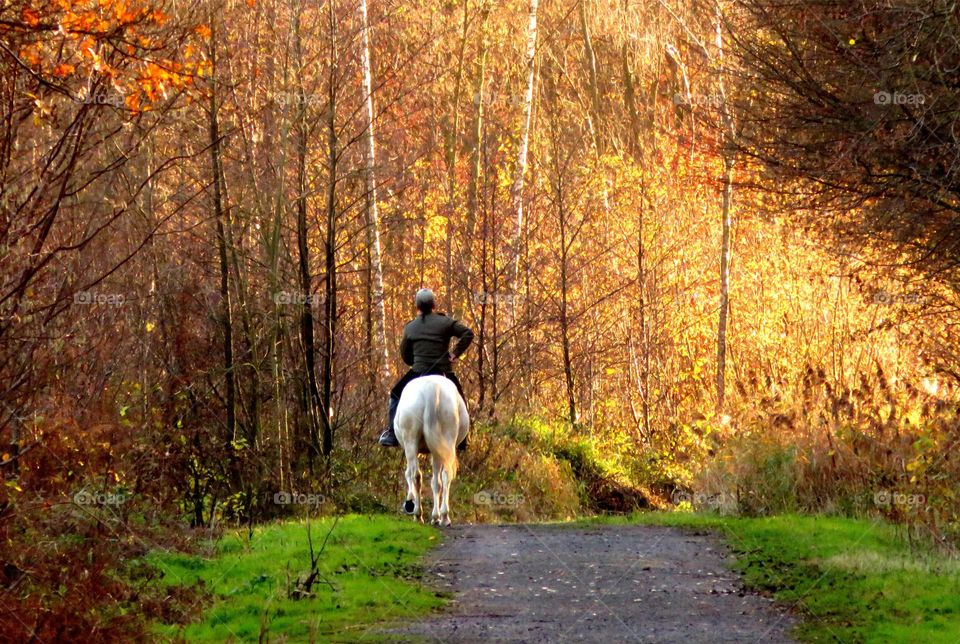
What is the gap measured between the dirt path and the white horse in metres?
1.25

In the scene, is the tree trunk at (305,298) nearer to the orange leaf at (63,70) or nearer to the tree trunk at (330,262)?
the tree trunk at (330,262)

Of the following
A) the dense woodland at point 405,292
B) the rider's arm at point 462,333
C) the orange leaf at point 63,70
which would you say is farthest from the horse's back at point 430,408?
the orange leaf at point 63,70

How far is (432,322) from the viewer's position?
19.0m

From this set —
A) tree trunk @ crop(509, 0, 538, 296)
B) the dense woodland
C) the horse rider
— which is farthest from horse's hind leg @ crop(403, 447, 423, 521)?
tree trunk @ crop(509, 0, 538, 296)

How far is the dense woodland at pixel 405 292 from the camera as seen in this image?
1047 centimetres

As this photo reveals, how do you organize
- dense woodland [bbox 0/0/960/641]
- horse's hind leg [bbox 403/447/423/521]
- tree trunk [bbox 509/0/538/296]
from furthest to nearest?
tree trunk [bbox 509/0/538/296]
horse's hind leg [bbox 403/447/423/521]
dense woodland [bbox 0/0/960/641]

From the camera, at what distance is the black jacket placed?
18.8m

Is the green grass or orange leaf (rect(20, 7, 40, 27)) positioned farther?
the green grass

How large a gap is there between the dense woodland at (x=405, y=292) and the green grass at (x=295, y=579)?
64 cm

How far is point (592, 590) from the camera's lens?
12742 millimetres

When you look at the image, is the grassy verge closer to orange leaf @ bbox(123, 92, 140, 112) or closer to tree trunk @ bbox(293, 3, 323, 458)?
orange leaf @ bbox(123, 92, 140, 112)

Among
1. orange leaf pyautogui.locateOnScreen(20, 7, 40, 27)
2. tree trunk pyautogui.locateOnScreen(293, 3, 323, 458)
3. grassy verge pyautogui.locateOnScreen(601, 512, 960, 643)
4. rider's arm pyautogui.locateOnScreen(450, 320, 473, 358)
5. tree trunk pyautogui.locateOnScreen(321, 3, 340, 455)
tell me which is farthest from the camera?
tree trunk pyautogui.locateOnScreen(321, 3, 340, 455)

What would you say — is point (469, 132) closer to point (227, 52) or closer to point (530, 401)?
point (530, 401)

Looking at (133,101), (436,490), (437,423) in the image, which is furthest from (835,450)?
(133,101)
